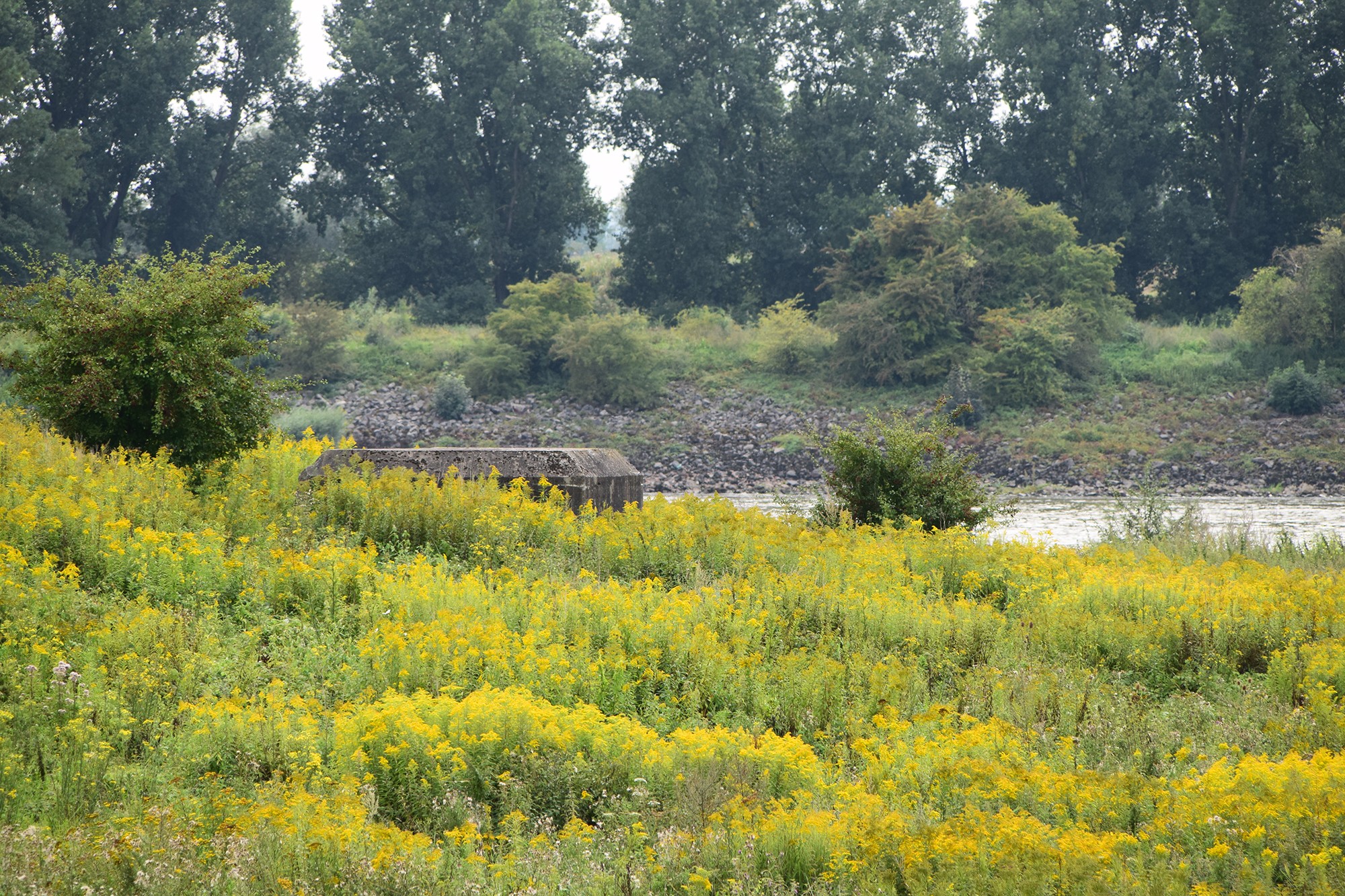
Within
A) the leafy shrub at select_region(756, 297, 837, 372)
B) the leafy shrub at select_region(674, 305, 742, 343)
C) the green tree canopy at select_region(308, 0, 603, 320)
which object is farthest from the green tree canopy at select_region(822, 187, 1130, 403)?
the green tree canopy at select_region(308, 0, 603, 320)

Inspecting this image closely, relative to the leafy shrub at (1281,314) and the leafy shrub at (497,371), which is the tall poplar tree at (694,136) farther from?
the leafy shrub at (1281,314)

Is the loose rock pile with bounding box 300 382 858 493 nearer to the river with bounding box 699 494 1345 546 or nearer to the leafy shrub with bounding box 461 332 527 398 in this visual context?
the leafy shrub with bounding box 461 332 527 398

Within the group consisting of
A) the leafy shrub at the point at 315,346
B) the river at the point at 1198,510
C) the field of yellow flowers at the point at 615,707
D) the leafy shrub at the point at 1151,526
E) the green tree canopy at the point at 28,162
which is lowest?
Result: the river at the point at 1198,510

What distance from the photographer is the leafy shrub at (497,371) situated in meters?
30.1

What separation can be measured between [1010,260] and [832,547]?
2643cm

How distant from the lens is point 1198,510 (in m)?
15.4

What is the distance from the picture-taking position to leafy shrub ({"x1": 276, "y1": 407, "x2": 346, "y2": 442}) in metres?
24.6

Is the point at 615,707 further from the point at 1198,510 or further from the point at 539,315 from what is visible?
the point at 539,315

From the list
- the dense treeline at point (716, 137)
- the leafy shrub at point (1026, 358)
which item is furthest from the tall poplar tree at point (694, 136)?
the leafy shrub at point (1026, 358)

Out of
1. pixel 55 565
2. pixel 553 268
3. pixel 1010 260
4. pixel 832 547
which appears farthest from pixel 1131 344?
pixel 55 565

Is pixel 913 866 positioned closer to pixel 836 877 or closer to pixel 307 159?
pixel 836 877

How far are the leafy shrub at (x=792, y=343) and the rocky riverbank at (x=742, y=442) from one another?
221 cm

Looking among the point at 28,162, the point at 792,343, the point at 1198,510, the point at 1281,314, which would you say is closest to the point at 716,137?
the point at 792,343

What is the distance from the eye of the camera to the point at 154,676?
16.1 feet
